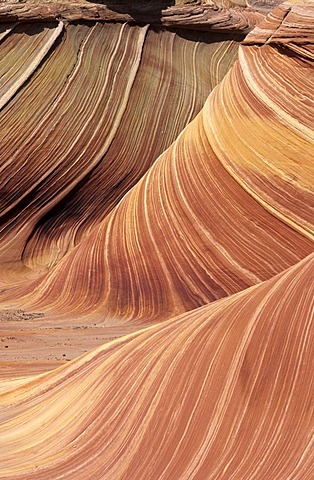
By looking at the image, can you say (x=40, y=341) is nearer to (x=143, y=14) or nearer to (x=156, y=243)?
(x=156, y=243)

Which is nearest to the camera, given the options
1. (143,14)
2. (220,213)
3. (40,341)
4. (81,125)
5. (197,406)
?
(197,406)

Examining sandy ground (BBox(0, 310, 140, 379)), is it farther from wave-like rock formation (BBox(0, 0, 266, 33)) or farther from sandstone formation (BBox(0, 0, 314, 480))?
wave-like rock formation (BBox(0, 0, 266, 33))

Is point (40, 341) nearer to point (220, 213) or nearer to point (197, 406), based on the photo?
point (220, 213)

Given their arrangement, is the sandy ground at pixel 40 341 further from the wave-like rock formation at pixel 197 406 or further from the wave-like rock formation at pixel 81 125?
the wave-like rock formation at pixel 81 125

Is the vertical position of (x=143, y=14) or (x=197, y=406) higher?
(x=143, y=14)

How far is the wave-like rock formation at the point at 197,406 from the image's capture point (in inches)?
141

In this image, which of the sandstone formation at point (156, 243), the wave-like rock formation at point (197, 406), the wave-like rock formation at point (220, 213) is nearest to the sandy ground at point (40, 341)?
the sandstone formation at point (156, 243)

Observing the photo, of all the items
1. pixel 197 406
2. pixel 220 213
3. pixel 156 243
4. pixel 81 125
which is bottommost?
pixel 197 406

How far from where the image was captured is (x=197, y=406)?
3.84 m

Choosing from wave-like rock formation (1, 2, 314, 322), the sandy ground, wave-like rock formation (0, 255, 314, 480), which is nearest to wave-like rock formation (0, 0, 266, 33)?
A: wave-like rock formation (1, 2, 314, 322)

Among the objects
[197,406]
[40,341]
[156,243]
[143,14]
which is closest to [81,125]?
[143,14]

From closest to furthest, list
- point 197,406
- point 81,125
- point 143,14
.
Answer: point 197,406, point 81,125, point 143,14

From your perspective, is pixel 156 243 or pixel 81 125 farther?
pixel 81 125

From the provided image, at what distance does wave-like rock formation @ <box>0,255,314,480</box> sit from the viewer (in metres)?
3.58
